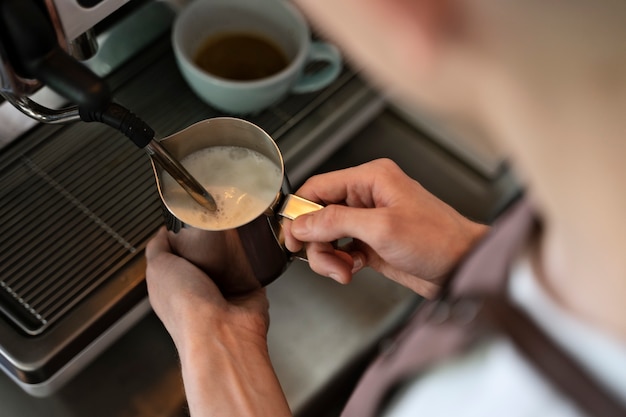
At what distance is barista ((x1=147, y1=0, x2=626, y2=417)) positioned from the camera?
0.19m

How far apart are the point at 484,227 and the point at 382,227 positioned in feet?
0.34

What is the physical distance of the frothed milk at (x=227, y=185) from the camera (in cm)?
53

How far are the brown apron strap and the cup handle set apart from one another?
0.42m

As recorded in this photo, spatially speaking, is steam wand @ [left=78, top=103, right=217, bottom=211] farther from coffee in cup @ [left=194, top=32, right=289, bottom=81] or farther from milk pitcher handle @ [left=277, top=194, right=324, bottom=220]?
coffee in cup @ [left=194, top=32, right=289, bottom=81]

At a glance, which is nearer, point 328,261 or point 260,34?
point 328,261

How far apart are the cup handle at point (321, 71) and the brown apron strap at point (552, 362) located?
0.42 m

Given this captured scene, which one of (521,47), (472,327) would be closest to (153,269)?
(472,327)

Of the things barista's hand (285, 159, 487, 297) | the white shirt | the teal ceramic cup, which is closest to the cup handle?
the teal ceramic cup

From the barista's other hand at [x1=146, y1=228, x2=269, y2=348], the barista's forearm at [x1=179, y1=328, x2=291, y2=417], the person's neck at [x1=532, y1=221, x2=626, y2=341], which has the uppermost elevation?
the person's neck at [x1=532, y1=221, x2=626, y2=341]

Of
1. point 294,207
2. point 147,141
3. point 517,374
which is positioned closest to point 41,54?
point 147,141

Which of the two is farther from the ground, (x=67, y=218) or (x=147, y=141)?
(x=147, y=141)

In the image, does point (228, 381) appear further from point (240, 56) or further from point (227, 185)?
point (240, 56)

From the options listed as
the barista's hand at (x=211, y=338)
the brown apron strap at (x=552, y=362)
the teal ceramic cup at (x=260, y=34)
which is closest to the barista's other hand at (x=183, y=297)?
the barista's hand at (x=211, y=338)

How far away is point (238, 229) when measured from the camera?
0.49m
